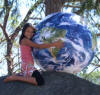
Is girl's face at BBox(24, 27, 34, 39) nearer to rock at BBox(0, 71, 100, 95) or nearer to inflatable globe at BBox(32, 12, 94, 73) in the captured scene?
inflatable globe at BBox(32, 12, 94, 73)

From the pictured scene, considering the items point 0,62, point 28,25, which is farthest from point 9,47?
point 28,25

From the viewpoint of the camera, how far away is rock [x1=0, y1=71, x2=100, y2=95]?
520 centimetres

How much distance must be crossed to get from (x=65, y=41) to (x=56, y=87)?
79cm

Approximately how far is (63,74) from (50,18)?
106cm

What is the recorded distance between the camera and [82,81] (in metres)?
5.53

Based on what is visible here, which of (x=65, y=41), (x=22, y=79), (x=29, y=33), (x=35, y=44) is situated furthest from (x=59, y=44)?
(x=22, y=79)

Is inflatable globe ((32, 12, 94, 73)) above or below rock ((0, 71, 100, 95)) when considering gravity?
above

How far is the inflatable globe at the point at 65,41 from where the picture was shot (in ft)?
17.2

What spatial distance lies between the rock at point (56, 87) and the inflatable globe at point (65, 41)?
0.22 m

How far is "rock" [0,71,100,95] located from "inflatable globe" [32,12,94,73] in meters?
0.22

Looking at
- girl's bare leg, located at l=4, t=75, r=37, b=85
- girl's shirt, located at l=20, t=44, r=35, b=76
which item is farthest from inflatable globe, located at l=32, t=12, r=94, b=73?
girl's bare leg, located at l=4, t=75, r=37, b=85

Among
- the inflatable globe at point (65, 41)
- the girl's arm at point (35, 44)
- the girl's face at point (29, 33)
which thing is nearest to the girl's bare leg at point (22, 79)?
the inflatable globe at point (65, 41)

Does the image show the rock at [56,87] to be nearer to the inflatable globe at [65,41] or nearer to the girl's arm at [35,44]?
the inflatable globe at [65,41]

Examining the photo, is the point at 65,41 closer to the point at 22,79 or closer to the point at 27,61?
the point at 27,61
